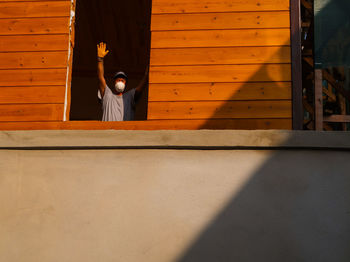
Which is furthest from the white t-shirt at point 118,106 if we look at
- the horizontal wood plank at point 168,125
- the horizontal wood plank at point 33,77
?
the horizontal wood plank at point 168,125

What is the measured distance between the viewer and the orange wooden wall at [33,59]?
20.9 feet

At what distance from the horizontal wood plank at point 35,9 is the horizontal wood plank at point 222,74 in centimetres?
137

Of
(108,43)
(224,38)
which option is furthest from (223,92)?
(108,43)

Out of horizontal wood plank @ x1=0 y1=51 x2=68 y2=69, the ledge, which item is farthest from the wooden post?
horizontal wood plank @ x1=0 y1=51 x2=68 y2=69

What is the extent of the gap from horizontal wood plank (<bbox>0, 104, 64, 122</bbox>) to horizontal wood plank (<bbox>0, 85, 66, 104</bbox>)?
0.16 feet

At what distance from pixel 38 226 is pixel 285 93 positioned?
2.88 metres

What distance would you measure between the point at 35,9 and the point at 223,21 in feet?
7.26

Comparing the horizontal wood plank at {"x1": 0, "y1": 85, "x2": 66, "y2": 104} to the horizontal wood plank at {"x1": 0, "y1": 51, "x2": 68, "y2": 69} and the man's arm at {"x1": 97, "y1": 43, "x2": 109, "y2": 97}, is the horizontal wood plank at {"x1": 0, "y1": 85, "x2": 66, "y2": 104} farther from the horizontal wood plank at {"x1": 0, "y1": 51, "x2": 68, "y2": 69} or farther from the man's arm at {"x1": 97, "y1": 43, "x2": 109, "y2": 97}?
the man's arm at {"x1": 97, "y1": 43, "x2": 109, "y2": 97}

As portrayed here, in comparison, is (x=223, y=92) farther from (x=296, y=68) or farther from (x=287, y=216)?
(x=287, y=216)

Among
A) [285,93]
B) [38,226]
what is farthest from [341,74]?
[38,226]

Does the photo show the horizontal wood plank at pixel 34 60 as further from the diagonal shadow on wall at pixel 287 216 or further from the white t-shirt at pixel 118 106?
the diagonal shadow on wall at pixel 287 216

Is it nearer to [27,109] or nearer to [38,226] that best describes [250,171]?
[38,226]

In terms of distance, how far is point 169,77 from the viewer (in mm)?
6293

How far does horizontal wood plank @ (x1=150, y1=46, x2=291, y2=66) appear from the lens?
20.5 ft
